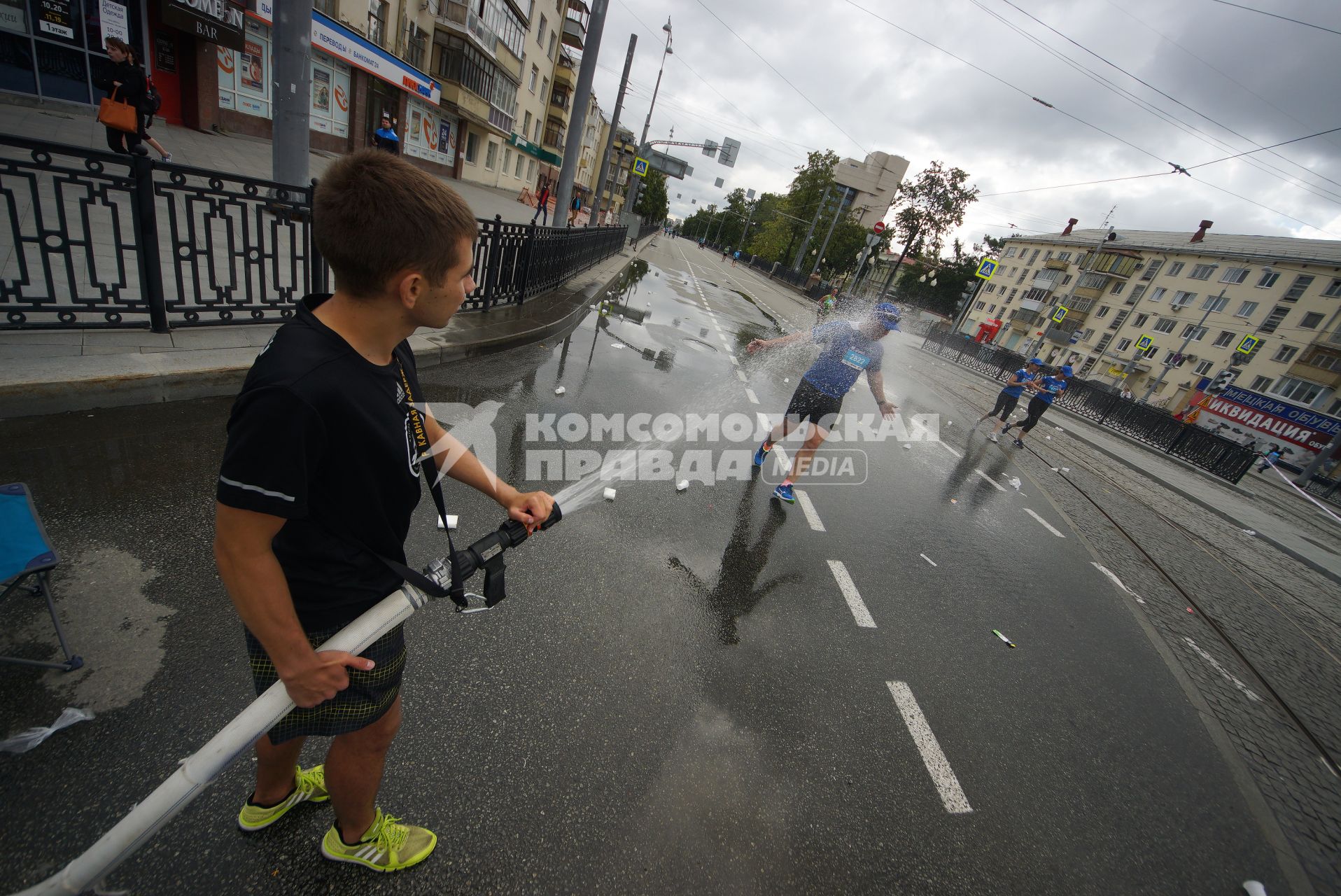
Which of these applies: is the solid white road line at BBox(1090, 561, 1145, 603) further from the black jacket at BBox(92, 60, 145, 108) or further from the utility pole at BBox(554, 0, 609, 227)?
the black jacket at BBox(92, 60, 145, 108)

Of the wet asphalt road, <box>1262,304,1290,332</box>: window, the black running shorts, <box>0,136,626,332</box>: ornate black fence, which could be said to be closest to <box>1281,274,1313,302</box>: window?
<box>1262,304,1290,332</box>: window

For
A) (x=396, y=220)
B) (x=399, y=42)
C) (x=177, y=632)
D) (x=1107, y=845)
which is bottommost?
(x=177, y=632)

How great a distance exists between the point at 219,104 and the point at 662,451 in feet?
63.6

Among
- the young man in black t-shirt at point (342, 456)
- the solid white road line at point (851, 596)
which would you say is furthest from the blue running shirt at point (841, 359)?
the young man in black t-shirt at point (342, 456)

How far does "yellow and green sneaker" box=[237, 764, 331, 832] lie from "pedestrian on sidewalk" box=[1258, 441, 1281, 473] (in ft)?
115

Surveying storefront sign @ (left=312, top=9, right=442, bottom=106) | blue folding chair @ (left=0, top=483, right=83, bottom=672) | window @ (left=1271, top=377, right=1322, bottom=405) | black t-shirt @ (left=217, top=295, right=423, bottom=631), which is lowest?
blue folding chair @ (left=0, top=483, right=83, bottom=672)

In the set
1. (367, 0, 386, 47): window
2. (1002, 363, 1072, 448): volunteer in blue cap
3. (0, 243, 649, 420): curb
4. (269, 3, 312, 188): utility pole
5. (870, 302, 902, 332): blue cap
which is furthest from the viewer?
(367, 0, 386, 47): window

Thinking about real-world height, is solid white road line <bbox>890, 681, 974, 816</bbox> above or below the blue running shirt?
below

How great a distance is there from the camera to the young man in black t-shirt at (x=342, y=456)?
112 cm

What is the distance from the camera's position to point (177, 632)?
248 centimetres

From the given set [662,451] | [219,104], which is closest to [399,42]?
[219,104]

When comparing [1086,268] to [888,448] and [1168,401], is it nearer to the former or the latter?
[1168,401]

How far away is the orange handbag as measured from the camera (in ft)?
27.0

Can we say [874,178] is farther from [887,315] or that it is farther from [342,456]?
[342,456]
